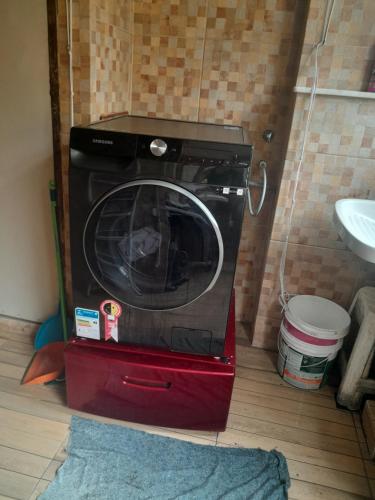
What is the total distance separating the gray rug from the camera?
1.29m

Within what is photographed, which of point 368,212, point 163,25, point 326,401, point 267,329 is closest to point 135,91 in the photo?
point 163,25

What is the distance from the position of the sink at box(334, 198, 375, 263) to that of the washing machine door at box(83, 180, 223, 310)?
15.9 inches

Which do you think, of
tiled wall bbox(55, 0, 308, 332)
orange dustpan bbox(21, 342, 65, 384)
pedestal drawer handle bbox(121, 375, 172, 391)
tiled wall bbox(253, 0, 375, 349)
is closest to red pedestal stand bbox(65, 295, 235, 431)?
pedestal drawer handle bbox(121, 375, 172, 391)

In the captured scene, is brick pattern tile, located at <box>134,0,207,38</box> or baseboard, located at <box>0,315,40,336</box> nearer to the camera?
brick pattern tile, located at <box>134,0,207,38</box>

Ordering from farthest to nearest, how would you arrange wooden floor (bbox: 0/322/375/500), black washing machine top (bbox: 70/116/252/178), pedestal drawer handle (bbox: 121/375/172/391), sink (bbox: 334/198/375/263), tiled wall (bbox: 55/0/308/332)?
tiled wall (bbox: 55/0/308/332), pedestal drawer handle (bbox: 121/375/172/391), wooden floor (bbox: 0/322/375/500), black washing machine top (bbox: 70/116/252/178), sink (bbox: 334/198/375/263)

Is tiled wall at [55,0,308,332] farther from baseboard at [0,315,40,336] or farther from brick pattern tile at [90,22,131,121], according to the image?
baseboard at [0,315,40,336]

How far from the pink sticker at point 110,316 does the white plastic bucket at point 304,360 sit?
77 cm

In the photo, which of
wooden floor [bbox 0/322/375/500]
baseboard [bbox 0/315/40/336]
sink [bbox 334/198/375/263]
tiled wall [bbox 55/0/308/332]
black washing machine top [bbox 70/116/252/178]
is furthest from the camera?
baseboard [bbox 0/315/40/336]

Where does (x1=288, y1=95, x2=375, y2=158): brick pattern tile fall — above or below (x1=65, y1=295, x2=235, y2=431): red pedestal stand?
above

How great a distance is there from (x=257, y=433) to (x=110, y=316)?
0.77m

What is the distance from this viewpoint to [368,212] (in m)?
1.48

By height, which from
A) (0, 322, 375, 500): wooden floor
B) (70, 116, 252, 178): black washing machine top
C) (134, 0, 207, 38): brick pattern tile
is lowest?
(0, 322, 375, 500): wooden floor

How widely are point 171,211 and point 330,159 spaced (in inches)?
31.2

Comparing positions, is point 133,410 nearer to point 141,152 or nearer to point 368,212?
point 141,152
